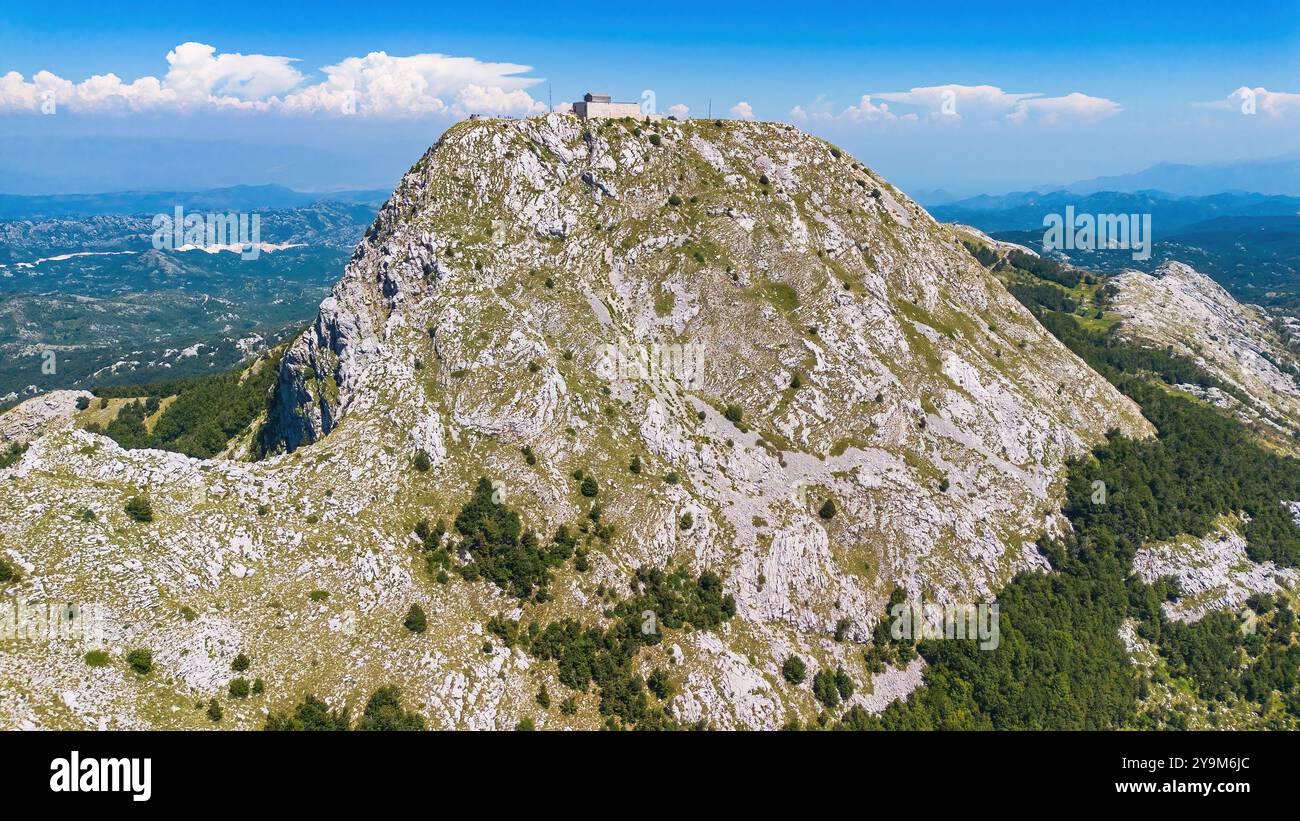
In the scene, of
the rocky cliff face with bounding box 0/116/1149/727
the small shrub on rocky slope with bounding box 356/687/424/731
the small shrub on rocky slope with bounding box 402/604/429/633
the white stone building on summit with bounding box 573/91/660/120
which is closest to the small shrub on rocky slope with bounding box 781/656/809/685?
the rocky cliff face with bounding box 0/116/1149/727

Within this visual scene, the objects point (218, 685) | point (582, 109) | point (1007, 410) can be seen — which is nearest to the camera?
point (218, 685)

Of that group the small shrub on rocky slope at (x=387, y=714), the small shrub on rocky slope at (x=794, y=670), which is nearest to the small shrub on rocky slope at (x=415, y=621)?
the small shrub on rocky slope at (x=387, y=714)

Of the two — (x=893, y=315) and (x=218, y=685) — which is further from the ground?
(x=893, y=315)

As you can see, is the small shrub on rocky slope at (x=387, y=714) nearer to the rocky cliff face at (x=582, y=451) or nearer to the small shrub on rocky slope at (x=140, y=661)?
the rocky cliff face at (x=582, y=451)

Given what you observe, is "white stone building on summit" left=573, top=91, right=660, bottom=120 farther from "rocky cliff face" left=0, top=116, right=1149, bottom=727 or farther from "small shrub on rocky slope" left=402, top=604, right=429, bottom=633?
"small shrub on rocky slope" left=402, top=604, right=429, bottom=633

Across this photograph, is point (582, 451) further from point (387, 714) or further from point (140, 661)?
point (140, 661)
